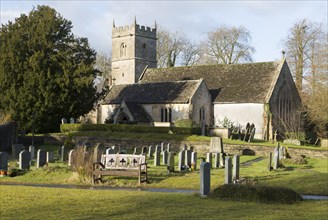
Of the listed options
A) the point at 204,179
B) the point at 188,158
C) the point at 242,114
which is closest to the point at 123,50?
the point at 242,114

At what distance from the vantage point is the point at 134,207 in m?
13.1

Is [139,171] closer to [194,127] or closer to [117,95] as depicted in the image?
[194,127]

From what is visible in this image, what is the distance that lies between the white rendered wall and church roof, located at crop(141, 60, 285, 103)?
21.7 inches

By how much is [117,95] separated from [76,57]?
9.15 meters

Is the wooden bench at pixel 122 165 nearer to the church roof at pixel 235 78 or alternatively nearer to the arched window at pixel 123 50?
the church roof at pixel 235 78

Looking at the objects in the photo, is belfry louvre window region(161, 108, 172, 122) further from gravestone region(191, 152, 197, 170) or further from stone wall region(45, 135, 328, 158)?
gravestone region(191, 152, 197, 170)

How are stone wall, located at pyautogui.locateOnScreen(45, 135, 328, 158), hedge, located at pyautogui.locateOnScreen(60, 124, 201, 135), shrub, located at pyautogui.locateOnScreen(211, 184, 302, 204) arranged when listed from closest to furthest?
1. shrub, located at pyautogui.locateOnScreen(211, 184, 302, 204)
2. stone wall, located at pyautogui.locateOnScreen(45, 135, 328, 158)
3. hedge, located at pyautogui.locateOnScreen(60, 124, 201, 135)

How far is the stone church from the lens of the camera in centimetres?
4803

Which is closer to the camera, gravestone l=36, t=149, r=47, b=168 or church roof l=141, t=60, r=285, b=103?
gravestone l=36, t=149, r=47, b=168

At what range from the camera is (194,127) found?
4097 cm

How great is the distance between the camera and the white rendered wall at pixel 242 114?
47.8 m

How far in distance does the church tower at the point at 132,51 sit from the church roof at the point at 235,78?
9.61 m

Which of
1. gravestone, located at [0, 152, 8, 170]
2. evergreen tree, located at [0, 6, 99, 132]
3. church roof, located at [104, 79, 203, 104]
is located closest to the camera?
gravestone, located at [0, 152, 8, 170]

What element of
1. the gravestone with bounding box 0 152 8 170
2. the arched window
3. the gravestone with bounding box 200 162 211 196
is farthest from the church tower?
the gravestone with bounding box 200 162 211 196
